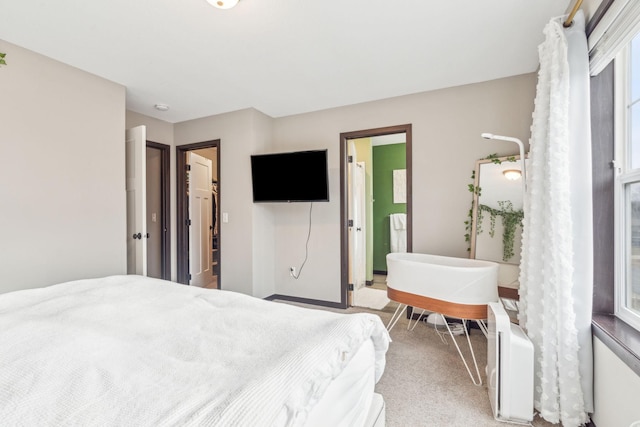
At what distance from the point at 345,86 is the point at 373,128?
0.61m

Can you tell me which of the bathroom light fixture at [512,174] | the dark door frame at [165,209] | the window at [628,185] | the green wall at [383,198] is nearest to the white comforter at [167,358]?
the window at [628,185]

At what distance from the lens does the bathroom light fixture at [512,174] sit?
8.83 ft

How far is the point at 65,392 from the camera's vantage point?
2.72 feet

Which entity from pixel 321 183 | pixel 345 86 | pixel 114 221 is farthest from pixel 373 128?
pixel 114 221

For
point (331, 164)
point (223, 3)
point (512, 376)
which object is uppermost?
point (223, 3)

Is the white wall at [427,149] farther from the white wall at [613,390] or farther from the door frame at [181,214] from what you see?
the white wall at [613,390]

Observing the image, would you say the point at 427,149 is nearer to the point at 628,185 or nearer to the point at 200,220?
the point at 628,185

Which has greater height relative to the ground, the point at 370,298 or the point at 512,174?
the point at 512,174

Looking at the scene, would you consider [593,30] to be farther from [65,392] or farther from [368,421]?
[65,392]

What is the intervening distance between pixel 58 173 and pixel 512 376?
3472 millimetres

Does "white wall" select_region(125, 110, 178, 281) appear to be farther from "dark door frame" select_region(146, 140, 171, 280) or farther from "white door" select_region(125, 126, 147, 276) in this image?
"white door" select_region(125, 126, 147, 276)

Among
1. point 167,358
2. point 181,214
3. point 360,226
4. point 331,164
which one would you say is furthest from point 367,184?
point 167,358

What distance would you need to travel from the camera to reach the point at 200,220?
4.52m

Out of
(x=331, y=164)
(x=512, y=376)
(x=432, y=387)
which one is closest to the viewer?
(x=512, y=376)
